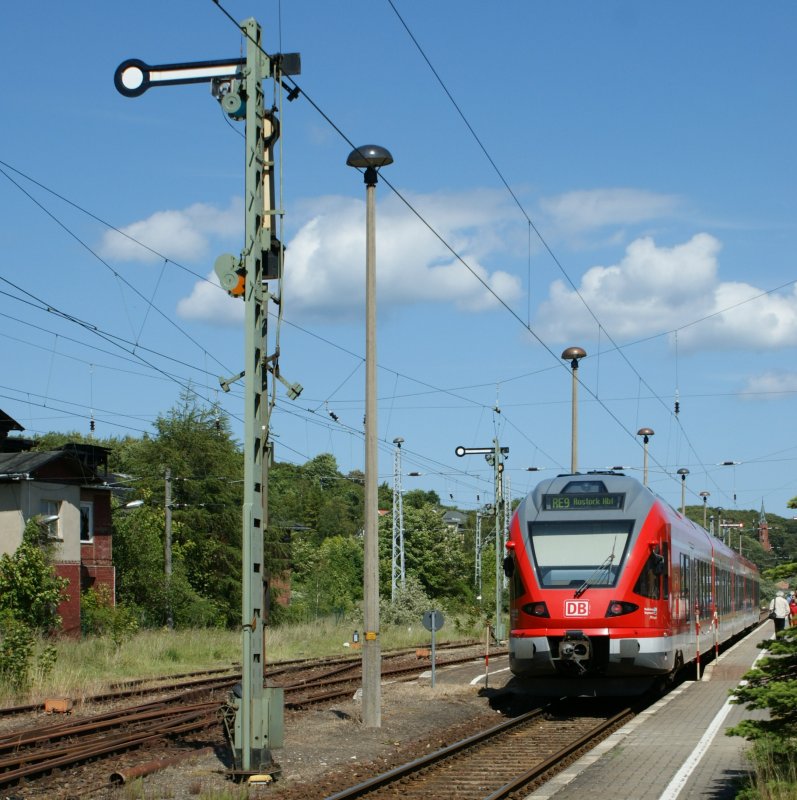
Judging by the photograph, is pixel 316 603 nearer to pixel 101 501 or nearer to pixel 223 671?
pixel 101 501

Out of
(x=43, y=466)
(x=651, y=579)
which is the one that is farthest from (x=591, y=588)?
(x=43, y=466)

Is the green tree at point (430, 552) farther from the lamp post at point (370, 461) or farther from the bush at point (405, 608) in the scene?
the lamp post at point (370, 461)

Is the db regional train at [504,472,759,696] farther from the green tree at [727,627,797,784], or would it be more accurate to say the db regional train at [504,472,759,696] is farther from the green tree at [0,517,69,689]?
the green tree at [0,517,69,689]

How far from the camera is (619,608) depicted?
56.5 feet

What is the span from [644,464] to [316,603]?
30.1m

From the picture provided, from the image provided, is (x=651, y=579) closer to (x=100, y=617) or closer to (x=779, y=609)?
(x=779, y=609)

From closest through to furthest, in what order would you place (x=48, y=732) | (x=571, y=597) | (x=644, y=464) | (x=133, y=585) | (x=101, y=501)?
(x=48, y=732)
(x=571, y=597)
(x=644, y=464)
(x=101, y=501)
(x=133, y=585)

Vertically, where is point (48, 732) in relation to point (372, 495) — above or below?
below

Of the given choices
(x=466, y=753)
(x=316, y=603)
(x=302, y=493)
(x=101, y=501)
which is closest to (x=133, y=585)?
(x=101, y=501)

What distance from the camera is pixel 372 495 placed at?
16484 mm

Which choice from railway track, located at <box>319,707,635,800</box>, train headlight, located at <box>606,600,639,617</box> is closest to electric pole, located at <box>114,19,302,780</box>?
railway track, located at <box>319,707,635,800</box>

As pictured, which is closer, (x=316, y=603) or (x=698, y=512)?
(x=316, y=603)

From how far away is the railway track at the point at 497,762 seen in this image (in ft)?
38.0

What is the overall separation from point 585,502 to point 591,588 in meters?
1.47
